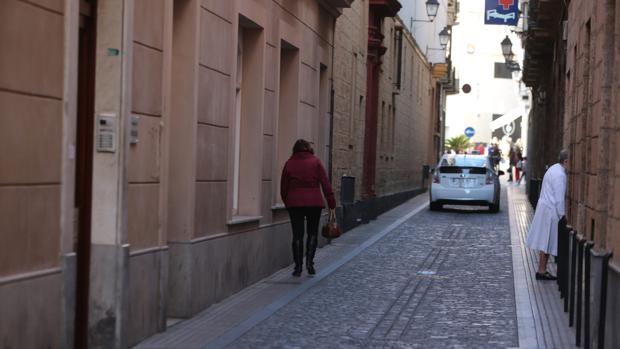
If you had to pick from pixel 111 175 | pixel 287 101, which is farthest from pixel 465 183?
pixel 111 175

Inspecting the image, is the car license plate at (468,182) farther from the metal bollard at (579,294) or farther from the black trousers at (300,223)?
the metal bollard at (579,294)

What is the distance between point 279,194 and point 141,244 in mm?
6813

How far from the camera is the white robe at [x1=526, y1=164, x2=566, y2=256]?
14391mm

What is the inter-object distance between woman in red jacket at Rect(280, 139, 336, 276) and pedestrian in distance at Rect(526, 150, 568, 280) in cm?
271

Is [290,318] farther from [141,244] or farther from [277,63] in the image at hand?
[277,63]

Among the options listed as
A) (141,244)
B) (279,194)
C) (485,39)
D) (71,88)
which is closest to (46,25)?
(71,88)

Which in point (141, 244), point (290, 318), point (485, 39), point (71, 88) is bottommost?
point (290, 318)

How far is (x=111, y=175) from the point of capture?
29.5 ft

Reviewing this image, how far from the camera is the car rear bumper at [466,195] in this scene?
99.1 ft

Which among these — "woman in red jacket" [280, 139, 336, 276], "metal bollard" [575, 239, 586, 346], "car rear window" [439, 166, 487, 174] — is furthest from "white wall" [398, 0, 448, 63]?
"metal bollard" [575, 239, 586, 346]

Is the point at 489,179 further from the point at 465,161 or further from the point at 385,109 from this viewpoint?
the point at 385,109

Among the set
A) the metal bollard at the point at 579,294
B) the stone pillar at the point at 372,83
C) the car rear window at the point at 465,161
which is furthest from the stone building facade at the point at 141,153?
the car rear window at the point at 465,161

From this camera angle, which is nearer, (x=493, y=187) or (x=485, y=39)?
(x=493, y=187)

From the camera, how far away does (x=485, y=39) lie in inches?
3482
